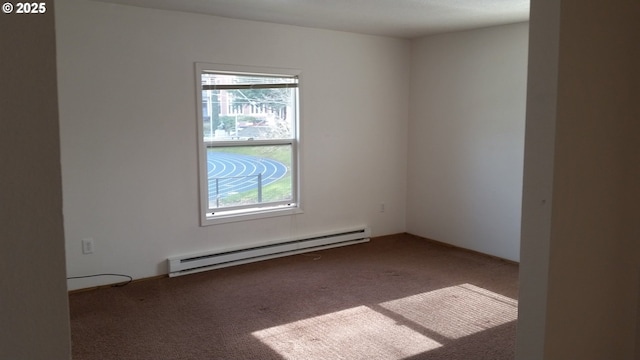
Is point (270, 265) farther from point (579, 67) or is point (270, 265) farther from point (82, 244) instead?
point (579, 67)

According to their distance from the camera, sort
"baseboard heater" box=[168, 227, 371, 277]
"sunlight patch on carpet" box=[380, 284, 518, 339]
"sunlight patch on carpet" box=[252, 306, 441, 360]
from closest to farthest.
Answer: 1. "sunlight patch on carpet" box=[252, 306, 441, 360]
2. "sunlight patch on carpet" box=[380, 284, 518, 339]
3. "baseboard heater" box=[168, 227, 371, 277]

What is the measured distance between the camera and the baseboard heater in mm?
4406

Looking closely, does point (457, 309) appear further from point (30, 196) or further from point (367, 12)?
point (30, 196)

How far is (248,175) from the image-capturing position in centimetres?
482

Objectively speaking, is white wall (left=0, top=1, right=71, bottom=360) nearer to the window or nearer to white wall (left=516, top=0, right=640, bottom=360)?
white wall (left=516, top=0, right=640, bottom=360)

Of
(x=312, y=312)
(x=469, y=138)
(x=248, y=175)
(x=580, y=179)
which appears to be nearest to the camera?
(x=580, y=179)

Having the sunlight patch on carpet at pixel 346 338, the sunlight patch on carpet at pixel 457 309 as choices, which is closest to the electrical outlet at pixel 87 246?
the sunlight patch on carpet at pixel 346 338

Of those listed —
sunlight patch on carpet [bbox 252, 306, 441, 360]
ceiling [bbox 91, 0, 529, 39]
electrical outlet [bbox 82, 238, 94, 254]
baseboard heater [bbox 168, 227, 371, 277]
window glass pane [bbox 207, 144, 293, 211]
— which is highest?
ceiling [bbox 91, 0, 529, 39]

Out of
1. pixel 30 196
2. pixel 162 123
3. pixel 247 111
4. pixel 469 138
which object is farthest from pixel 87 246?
pixel 469 138

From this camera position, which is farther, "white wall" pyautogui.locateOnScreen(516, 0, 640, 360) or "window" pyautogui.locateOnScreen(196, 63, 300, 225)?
"window" pyautogui.locateOnScreen(196, 63, 300, 225)

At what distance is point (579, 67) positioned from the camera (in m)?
1.39

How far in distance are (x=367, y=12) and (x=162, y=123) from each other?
2037 mm

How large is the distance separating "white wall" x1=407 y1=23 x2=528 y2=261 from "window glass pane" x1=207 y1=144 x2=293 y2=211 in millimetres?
1719

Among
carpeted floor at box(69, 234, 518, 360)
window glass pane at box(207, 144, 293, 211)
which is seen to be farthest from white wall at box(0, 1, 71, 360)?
window glass pane at box(207, 144, 293, 211)
